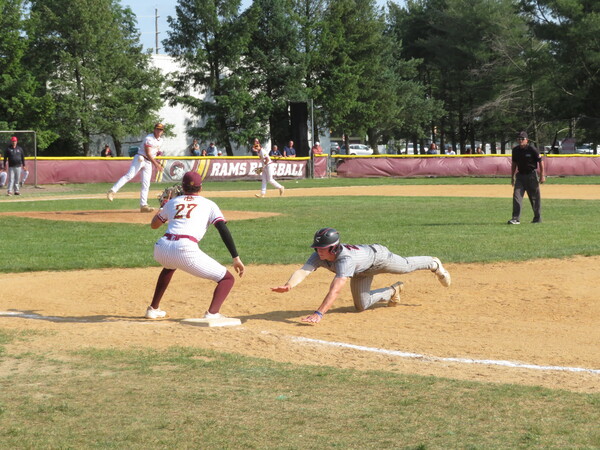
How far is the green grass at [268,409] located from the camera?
5188 millimetres

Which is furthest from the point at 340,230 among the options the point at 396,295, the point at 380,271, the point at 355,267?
the point at 355,267

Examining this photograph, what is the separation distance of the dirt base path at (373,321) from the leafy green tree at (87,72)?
1463 inches

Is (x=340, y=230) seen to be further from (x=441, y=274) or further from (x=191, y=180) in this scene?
(x=191, y=180)

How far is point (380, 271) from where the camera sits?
9328 millimetres

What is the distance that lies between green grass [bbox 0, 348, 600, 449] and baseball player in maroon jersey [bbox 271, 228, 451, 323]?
176 centimetres

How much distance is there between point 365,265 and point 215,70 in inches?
1853

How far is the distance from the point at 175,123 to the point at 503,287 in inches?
1884

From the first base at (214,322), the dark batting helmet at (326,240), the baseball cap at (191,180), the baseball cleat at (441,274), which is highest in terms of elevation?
the baseball cap at (191,180)

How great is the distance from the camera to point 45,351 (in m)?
7.58

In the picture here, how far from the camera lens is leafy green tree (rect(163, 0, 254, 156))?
53.3 meters

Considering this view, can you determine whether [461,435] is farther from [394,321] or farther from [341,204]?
[341,204]

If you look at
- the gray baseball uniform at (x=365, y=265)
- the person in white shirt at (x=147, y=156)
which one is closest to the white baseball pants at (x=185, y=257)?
the gray baseball uniform at (x=365, y=265)

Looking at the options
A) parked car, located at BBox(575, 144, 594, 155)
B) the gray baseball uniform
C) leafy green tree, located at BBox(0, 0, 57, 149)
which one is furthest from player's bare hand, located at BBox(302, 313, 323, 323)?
parked car, located at BBox(575, 144, 594, 155)

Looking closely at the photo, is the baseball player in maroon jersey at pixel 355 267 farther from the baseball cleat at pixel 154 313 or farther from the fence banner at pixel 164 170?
the fence banner at pixel 164 170
